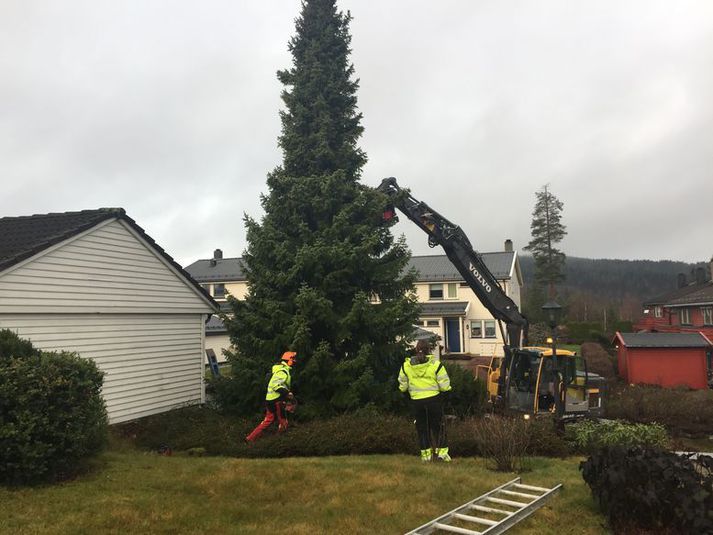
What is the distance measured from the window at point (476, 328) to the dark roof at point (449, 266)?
3.36 metres

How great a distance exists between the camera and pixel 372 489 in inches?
282

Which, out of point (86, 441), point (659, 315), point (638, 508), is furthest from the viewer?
point (659, 315)

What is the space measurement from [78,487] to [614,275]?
14180cm

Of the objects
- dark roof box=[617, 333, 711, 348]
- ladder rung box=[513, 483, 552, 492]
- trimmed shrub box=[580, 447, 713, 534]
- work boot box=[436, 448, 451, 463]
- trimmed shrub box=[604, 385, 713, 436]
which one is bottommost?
trimmed shrub box=[604, 385, 713, 436]

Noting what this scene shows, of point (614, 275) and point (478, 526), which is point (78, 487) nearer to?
point (478, 526)

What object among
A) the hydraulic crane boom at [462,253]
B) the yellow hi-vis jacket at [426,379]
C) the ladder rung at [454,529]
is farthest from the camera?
the hydraulic crane boom at [462,253]

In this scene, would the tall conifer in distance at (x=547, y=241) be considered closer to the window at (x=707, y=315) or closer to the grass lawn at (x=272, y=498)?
the window at (x=707, y=315)

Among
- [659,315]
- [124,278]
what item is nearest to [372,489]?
[124,278]

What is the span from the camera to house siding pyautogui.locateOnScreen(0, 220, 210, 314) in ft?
34.8

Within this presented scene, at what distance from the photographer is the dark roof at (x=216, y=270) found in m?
43.3

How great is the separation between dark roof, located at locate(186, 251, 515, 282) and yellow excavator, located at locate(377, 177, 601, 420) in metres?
23.0

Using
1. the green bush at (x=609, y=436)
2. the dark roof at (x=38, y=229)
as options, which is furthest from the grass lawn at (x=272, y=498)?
the dark roof at (x=38, y=229)

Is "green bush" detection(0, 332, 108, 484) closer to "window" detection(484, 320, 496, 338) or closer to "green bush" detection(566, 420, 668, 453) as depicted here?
"green bush" detection(566, 420, 668, 453)

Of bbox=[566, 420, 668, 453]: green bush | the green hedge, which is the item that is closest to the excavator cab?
bbox=[566, 420, 668, 453]: green bush
